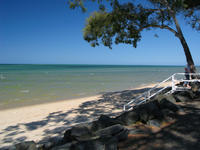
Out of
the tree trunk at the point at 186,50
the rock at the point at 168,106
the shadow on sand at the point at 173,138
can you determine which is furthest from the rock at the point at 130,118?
the tree trunk at the point at 186,50

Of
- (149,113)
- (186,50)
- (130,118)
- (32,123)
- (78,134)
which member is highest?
(186,50)

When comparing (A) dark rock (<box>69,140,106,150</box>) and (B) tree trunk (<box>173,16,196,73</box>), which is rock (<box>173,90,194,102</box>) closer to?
(B) tree trunk (<box>173,16,196,73</box>)

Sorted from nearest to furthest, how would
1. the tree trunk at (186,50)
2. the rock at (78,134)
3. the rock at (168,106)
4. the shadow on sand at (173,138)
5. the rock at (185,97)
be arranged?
1. the shadow on sand at (173,138)
2. the rock at (78,134)
3. the rock at (168,106)
4. the rock at (185,97)
5. the tree trunk at (186,50)

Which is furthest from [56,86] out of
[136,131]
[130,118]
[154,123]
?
[136,131]

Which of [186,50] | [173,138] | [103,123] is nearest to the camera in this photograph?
[173,138]

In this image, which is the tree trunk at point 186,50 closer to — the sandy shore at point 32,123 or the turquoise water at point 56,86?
the sandy shore at point 32,123

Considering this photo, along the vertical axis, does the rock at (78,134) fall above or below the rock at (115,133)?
below

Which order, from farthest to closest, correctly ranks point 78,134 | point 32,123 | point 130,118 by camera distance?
Answer: 1. point 32,123
2. point 130,118
3. point 78,134

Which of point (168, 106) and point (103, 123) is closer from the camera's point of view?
point (103, 123)

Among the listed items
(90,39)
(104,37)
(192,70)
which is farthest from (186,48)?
(90,39)

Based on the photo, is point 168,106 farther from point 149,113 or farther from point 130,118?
Answer: point 130,118

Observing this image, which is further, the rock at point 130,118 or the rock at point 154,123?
the rock at point 130,118

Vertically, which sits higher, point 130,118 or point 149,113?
point 149,113

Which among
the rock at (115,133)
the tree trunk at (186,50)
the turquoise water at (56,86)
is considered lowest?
the turquoise water at (56,86)
